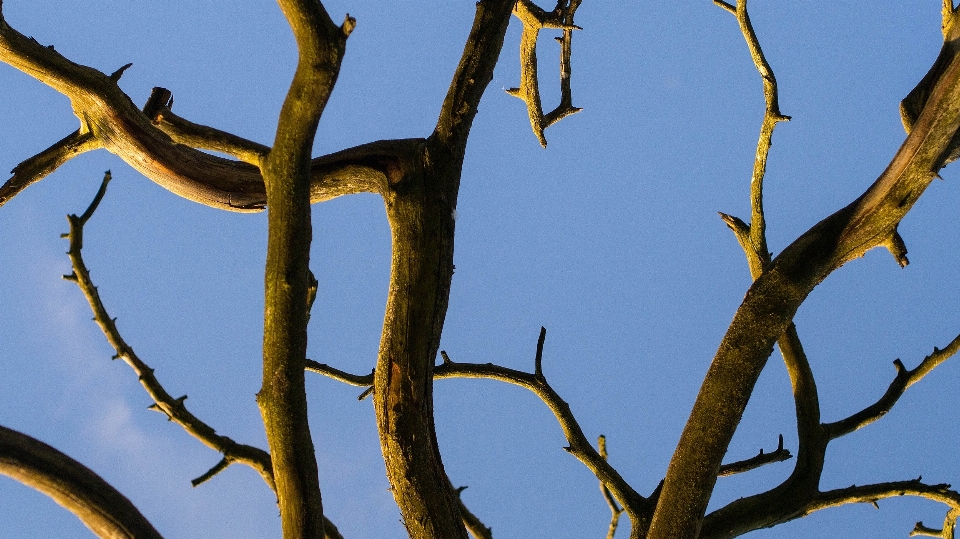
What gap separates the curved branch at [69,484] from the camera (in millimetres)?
2109

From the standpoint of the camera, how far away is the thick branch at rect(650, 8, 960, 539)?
107 inches

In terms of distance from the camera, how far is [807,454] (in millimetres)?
3193

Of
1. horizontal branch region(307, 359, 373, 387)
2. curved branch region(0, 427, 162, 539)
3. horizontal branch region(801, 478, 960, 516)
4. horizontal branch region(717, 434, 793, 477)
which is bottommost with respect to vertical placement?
curved branch region(0, 427, 162, 539)

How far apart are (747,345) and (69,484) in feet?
7.02

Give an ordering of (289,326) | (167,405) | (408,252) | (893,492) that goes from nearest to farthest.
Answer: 1. (289,326)
2. (408,252)
3. (167,405)
4. (893,492)

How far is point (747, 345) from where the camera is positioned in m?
2.77

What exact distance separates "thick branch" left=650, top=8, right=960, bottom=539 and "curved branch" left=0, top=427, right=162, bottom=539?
5.51 ft

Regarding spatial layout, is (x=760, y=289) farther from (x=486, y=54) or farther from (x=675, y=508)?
(x=486, y=54)

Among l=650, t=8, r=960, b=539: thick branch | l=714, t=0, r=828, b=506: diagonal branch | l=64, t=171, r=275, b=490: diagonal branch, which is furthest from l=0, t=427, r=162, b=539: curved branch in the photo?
l=714, t=0, r=828, b=506: diagonal branch

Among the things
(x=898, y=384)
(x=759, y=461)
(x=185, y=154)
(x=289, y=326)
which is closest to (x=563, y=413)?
(x=759, y=461)

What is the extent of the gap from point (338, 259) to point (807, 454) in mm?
51815

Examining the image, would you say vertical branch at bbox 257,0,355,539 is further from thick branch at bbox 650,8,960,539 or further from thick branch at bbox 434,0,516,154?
thick branch at bbox 650,8,960,539

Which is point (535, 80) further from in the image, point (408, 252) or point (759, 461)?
point (759, 461)

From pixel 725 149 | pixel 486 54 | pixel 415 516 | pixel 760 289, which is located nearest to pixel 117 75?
pixel 486 54
